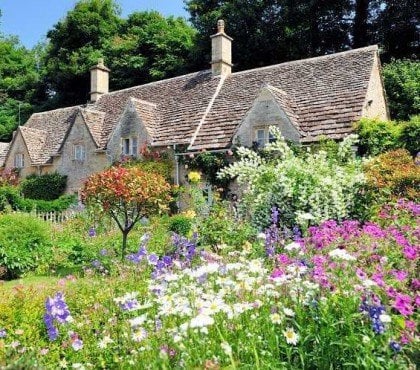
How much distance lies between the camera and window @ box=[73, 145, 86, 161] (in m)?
28.0

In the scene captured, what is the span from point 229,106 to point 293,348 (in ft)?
64.7

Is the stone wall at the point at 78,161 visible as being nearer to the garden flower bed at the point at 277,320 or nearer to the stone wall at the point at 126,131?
the stone wall at the point at 126,131

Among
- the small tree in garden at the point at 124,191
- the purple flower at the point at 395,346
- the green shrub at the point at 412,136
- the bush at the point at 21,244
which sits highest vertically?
the green shrub at the point at 412,136

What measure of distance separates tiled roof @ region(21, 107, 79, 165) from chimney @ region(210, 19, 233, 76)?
33.1ft

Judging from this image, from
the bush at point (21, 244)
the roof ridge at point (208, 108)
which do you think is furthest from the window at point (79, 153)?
the bush at point (21, 244)

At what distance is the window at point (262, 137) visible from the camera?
20.3 m

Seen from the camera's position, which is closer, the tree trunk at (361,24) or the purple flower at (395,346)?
the purple flower at (395,346)

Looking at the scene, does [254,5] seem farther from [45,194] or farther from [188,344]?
[188,344]

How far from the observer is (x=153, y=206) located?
13180 millimetres

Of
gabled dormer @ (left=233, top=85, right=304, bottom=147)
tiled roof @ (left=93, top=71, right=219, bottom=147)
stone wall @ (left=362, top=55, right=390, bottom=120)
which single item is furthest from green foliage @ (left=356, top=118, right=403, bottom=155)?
tiled roof @ (left=93, top=71, right=219, bottom=147)

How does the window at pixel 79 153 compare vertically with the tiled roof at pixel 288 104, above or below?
below

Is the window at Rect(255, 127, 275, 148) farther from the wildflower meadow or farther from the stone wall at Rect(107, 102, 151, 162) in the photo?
the wildflower meadow

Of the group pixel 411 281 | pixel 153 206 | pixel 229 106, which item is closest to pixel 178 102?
pixel 229 106

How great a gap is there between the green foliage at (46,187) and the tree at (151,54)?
15.7m
